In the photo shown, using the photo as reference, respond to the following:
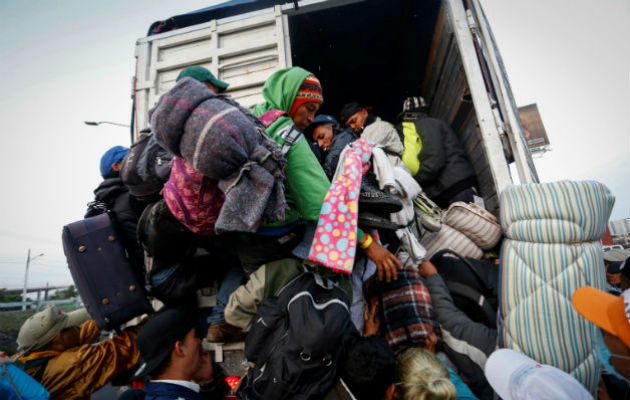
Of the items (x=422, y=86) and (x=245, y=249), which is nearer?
(x=245, y=249)

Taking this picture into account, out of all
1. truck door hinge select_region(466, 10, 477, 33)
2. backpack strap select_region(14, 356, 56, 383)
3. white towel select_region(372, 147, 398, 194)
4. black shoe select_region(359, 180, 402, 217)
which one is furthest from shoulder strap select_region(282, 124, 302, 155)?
backpack strap select_region(14, 356, 56, 383)

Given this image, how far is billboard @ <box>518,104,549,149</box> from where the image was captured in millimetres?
18609

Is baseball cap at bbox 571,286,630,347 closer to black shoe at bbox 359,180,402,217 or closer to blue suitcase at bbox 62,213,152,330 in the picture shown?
black shoe at bbox 359,180,402,217

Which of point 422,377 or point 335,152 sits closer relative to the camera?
point 422,377

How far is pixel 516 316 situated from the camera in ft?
4.91

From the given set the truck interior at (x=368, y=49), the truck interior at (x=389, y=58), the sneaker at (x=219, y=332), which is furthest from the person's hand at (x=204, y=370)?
the truck interior at (x=368, y=49)

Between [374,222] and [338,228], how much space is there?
311 millimetres

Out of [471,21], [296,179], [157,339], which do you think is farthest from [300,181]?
[471,21]

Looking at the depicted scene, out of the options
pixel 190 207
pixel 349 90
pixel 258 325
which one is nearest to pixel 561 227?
pixel 258 325

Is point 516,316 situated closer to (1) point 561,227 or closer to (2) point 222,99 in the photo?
(1) point 561,227

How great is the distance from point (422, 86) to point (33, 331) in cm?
596

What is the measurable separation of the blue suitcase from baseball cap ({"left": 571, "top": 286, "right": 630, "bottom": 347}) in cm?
256

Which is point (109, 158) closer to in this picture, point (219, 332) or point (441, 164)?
point (219, 332)

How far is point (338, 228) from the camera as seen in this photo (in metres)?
1.43
